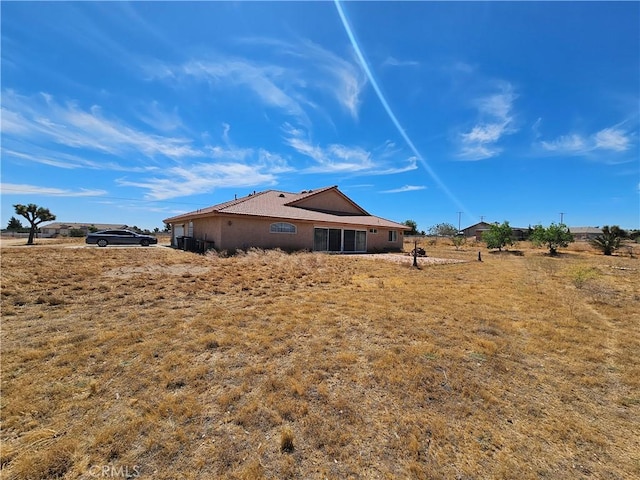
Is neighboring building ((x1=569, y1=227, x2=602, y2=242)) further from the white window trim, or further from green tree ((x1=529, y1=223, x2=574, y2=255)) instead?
the white window trim

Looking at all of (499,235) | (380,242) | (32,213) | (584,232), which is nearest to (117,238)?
(32,213)

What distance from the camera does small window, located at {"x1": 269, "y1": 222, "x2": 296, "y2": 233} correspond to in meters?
18.4

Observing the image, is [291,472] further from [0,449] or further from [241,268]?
[241,268]

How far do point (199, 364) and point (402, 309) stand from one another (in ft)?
14.6

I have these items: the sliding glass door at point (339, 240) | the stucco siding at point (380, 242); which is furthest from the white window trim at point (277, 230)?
the stucco siding at point (380, 242)

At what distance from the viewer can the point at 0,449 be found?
2395 millimetres

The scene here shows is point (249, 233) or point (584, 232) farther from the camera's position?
point (584, 232)

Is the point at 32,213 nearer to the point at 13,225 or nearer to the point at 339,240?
the point at 339,240

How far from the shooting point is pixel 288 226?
1902cm

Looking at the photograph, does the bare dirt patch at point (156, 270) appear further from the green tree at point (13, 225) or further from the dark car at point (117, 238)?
the green tree at point (13, 225)

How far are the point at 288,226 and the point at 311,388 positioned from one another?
16057 millimetres

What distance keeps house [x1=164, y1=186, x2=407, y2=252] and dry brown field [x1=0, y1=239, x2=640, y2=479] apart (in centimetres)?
1018

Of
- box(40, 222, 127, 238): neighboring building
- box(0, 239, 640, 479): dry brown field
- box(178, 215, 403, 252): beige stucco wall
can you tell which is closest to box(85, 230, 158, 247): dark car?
box(178, 215, 403, 252): beige stucco wall

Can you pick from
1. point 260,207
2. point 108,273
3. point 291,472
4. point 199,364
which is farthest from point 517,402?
point 260,207
